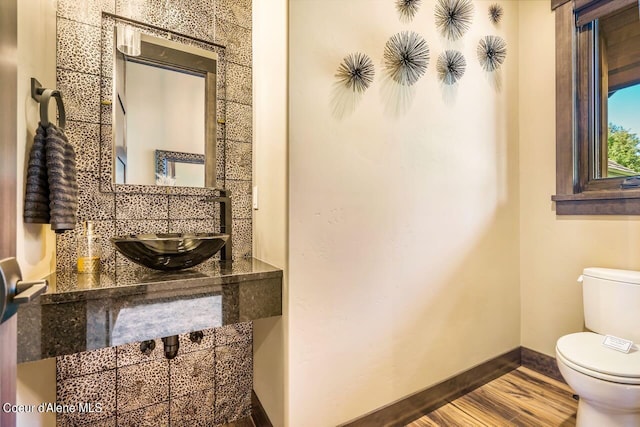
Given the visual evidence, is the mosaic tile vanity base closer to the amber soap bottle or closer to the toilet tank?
the amber soap bottle

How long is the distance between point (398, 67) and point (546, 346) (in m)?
2.11

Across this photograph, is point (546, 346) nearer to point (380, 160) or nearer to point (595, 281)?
point (595, 281)

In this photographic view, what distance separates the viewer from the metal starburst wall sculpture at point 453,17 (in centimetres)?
177

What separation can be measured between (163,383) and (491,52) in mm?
2807

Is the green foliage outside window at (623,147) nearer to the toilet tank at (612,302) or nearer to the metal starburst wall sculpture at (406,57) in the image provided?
the toilet tank at (612,302)

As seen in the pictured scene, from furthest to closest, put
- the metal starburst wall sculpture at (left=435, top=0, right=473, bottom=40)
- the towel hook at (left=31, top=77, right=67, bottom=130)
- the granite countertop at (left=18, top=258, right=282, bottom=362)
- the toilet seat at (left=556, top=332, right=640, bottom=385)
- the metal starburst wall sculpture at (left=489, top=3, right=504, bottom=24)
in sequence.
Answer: the metal starburst wall sculpture at (left=489, top=3, right=504, bottom=24) → the metal starburst wall sculpture at (left=435, top=0, right=473, bottom=40) → the toilet seat at (left=556, top=332, right=640, bottom=385) → the towel hook at (left=31, top=77, right=67, bottom=130) → the granite countertop at (left=18, top=258, right=282, bottom=362)

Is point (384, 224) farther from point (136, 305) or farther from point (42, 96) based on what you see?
point (42, 96)

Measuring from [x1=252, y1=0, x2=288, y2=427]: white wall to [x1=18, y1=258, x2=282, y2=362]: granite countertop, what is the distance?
165mm

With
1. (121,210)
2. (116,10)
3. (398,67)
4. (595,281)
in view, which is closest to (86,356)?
(121,210)

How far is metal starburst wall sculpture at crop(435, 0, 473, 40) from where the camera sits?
177 centimetres

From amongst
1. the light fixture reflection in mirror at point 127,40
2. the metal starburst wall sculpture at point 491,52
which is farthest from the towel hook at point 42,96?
the metal starburst wall sculpture at point 491,52

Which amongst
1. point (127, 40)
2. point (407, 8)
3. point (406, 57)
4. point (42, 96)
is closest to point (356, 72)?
point (406, 57)

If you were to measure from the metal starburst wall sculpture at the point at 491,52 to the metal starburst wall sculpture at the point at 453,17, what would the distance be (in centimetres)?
18

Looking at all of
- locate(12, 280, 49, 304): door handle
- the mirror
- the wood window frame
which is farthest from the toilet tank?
locate(12, 280, 49, 304): door handle
